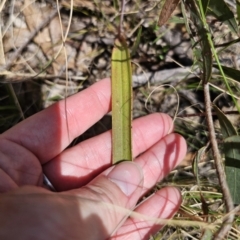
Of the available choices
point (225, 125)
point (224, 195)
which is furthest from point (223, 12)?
point (224, 195)

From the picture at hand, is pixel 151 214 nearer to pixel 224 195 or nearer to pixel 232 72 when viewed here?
pixel 224 195

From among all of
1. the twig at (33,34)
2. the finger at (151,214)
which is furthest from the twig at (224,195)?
the twig at (33,34)

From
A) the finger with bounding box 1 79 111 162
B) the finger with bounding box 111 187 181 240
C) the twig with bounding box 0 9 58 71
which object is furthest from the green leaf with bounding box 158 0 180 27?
the twig with bounding box 0 9 58 71

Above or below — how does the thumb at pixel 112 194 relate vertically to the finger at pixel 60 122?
below

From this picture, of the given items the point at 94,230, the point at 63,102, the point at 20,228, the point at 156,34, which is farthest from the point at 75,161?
the point at 156,34

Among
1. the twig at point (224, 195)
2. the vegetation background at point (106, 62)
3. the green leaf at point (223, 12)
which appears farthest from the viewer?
the vegetation background at point (106, 62)

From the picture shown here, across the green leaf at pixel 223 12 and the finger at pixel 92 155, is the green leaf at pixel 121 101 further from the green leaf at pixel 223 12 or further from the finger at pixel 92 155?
the green leaf at pixel 223 12
